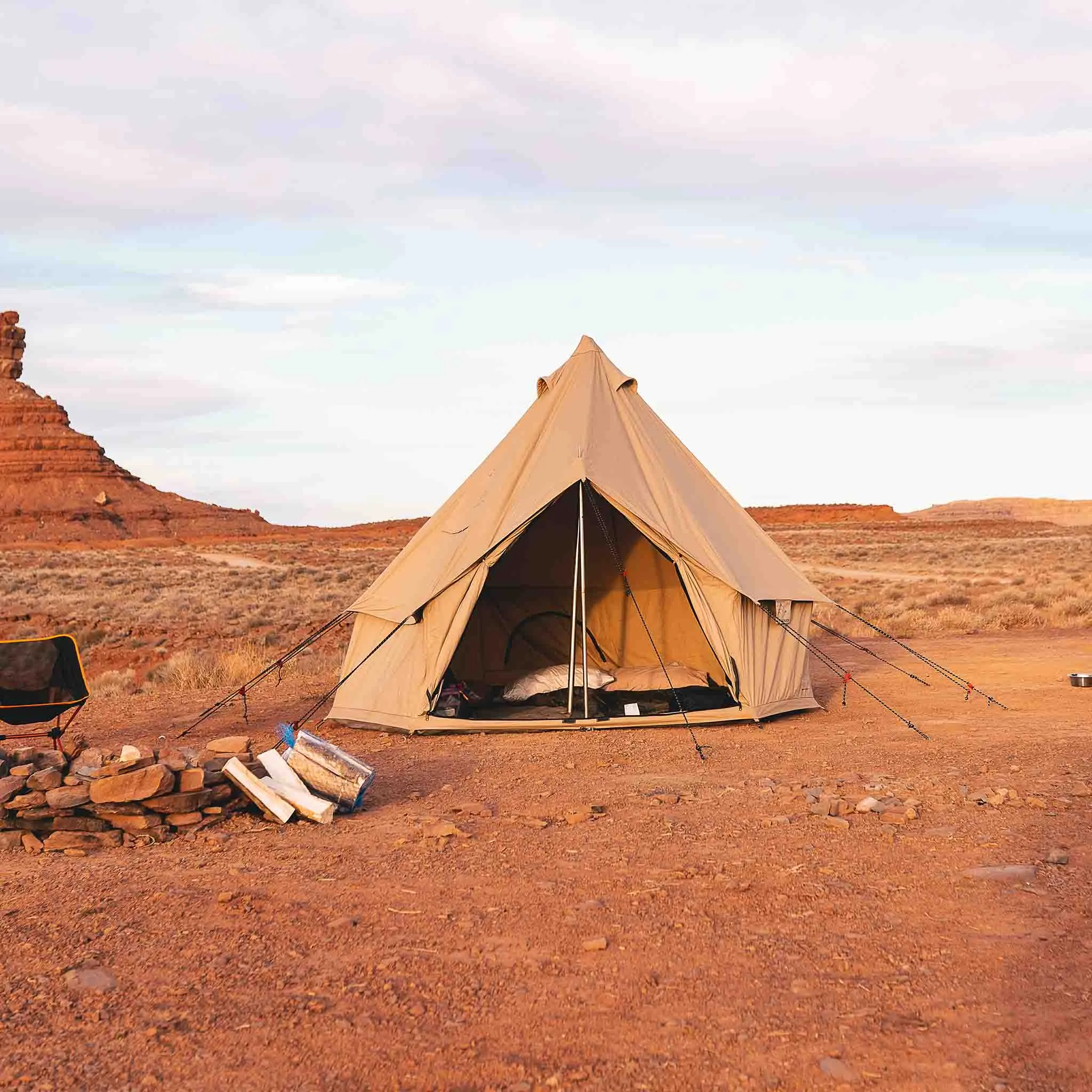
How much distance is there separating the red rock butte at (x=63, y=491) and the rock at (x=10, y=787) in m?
70.6

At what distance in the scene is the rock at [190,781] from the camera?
6055 millimetres

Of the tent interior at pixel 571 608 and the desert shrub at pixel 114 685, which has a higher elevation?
the tent interior at pixel 571 608

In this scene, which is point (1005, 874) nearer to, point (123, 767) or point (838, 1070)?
point (838, 1070)

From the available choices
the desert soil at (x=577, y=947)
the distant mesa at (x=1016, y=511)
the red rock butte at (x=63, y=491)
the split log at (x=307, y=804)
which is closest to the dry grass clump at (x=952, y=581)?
the desert soil at (x=577, y=947)

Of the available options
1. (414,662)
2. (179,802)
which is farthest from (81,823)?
(414,662)

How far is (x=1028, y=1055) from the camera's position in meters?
3.34

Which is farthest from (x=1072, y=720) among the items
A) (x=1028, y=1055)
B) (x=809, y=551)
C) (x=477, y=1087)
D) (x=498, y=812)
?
(x=809, y=551)

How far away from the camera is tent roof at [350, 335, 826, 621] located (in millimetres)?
9703

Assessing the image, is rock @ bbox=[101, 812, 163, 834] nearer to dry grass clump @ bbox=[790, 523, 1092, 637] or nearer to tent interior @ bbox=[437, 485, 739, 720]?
tent interior @ bbox=[437, 485, 739, 720]

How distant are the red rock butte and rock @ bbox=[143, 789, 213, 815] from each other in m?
70.9

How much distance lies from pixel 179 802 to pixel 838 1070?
13.1 feet

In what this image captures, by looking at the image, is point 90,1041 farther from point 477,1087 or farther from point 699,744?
point 699,744

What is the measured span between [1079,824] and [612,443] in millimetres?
5526

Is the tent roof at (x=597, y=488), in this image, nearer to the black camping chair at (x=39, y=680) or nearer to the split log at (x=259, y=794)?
the black camping chair at (x=39, y=680)
